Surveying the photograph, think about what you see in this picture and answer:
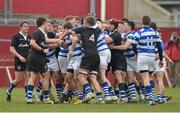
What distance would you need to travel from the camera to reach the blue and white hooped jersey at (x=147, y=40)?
18.6 m

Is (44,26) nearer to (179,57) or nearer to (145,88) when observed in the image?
(145,88)

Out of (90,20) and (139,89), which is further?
(139,89)

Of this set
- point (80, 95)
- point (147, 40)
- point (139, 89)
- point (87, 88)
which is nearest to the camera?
point (147, 40)

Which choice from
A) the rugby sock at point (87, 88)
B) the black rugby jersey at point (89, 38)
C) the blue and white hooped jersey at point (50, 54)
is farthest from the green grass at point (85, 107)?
the blue and white hooped jersey at point (50, 54)

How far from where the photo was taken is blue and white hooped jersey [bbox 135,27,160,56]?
60.9ft

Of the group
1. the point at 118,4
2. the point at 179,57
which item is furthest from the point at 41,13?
the point at 179,57

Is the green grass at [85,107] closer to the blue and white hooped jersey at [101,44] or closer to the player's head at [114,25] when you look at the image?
the blue and white hooped jersey at [101,44]

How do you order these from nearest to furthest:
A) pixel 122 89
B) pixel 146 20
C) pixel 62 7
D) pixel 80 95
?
pixel 146 20 < pixel 80 95 < pixel 122 89 < pixel 62 7

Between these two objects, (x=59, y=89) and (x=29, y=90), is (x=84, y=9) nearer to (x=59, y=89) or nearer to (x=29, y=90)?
(x=59, y=89)

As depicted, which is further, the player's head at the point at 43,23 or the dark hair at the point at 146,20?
the player's head at the point at 43,23

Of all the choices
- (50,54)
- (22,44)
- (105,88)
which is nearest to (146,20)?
(105,88)

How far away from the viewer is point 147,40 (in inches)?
732

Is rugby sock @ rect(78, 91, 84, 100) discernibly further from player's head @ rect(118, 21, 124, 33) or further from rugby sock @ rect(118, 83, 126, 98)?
player's head @ rect(118, 21, 124, 33)

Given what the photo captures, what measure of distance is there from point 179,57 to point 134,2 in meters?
9.40
